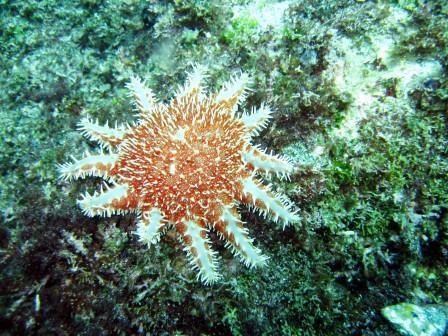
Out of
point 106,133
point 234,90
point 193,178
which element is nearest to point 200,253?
point 193,178

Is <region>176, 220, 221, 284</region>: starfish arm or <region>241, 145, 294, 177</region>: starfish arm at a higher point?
<region>241, 145, 294, 177</region>: starfish arm

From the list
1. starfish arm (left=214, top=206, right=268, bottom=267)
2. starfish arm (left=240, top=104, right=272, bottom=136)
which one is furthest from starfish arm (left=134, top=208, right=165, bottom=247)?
starfish arm (left=240, top=104, right=272, bottom=136)

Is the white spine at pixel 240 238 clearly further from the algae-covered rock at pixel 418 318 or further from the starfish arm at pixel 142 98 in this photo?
the algae-covered rock at pixel 418 318

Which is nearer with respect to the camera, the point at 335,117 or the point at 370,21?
the point at 335,117

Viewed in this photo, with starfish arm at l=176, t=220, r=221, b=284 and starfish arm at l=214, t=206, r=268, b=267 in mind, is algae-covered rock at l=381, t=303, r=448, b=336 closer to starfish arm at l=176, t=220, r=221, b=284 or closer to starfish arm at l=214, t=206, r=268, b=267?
starfish arm at l=214, t=206, r=268, b=267

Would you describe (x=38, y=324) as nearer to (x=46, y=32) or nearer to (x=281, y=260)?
(x=281, y=260)

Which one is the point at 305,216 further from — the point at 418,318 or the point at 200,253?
the point at 418,318

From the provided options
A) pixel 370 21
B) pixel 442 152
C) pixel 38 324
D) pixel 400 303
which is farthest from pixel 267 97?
pixel 38 324
